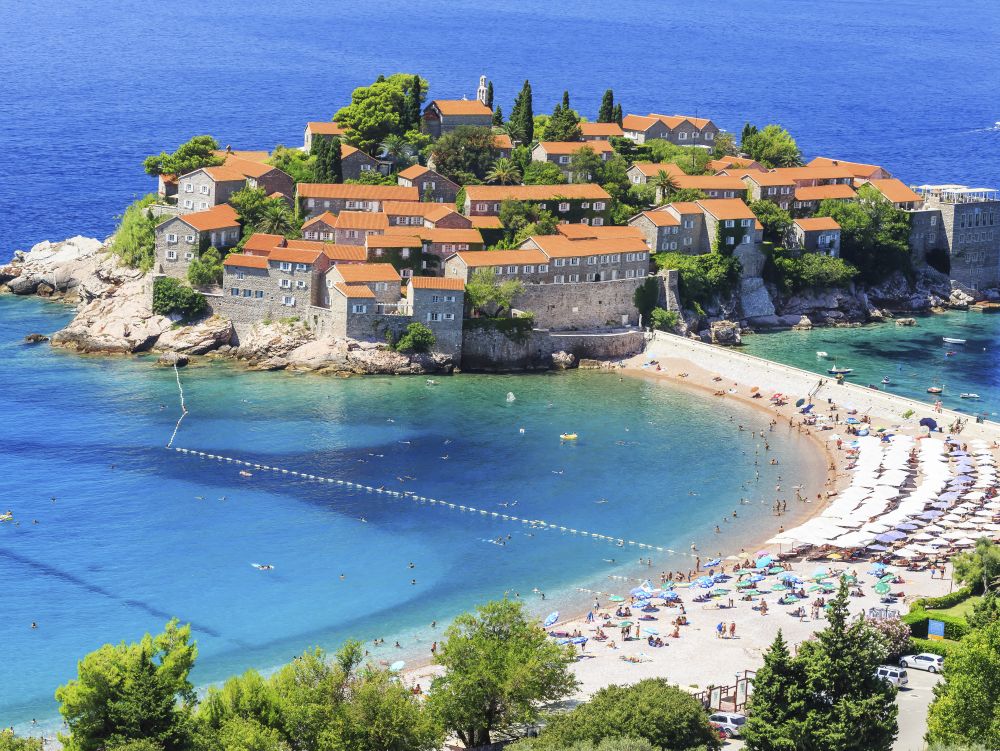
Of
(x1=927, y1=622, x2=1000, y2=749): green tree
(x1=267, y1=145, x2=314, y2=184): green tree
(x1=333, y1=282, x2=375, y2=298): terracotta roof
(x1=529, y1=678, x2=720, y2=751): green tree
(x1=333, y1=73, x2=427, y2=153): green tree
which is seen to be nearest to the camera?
(x1=927, y1=622, x2=1000, y2=749): green tree

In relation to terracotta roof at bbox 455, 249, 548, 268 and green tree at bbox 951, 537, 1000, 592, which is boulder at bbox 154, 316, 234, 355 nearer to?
terracotta roof at bbox 455, 249, 548, 268

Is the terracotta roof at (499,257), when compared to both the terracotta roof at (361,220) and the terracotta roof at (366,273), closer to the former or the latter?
the terracotta roof at (366,273)

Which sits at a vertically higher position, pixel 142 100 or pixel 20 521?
pixel 142 100

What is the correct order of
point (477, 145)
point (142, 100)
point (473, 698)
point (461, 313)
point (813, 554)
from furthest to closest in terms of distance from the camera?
point (142, 100) → point (477, 145) → point (461, 313) → point (813, 554) → point (473, 698)

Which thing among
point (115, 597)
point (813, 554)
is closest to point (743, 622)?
point (813, 554)

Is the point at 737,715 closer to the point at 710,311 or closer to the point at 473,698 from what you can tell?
the point at 473,698

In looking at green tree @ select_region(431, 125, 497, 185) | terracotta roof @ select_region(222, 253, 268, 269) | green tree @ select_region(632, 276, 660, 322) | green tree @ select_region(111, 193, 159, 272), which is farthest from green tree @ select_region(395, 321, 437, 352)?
green tree @ select_region(431, 125, 497, 185)

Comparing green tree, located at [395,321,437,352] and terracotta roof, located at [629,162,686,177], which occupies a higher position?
terracotta roof, located at [629,162,686,177]
